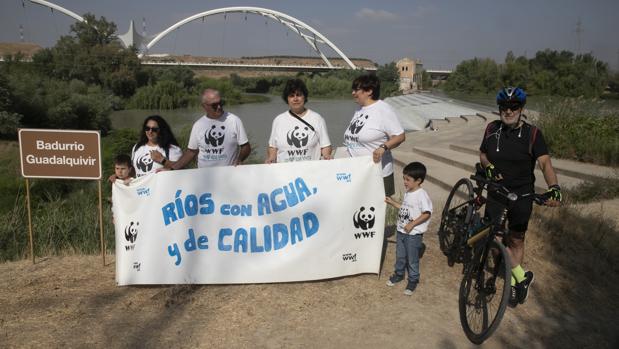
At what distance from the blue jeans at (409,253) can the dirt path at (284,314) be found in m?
0.19

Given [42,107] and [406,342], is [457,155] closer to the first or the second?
[406,342]

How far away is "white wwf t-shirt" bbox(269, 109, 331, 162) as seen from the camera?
4.62m

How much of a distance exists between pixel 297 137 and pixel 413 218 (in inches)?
48.7

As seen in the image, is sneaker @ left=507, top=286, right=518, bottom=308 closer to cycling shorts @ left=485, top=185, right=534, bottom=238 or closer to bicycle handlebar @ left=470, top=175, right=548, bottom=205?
cycling shorts @ left=485, top=185, right=534, bottom=238

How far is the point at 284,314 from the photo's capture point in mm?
3953

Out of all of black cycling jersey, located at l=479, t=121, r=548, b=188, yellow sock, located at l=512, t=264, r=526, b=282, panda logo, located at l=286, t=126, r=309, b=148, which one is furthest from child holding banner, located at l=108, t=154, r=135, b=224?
yellow sock, located at l=512, t=264, r=526, b=282

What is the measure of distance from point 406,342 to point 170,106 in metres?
52.9

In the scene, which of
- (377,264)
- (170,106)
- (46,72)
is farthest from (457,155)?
(46,72)

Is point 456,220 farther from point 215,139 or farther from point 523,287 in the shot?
point 215,139

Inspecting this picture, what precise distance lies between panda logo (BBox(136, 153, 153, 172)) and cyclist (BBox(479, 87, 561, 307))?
9.30 ft

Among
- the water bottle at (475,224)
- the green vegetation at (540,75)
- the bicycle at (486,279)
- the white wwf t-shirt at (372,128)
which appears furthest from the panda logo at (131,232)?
the green vegetation at (540,75)

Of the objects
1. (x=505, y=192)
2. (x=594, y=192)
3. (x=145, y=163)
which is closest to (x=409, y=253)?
(x=505, y=192)

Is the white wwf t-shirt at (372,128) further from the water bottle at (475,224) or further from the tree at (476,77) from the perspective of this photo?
the tree at (476,77)

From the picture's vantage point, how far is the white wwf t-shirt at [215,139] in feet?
15.9
